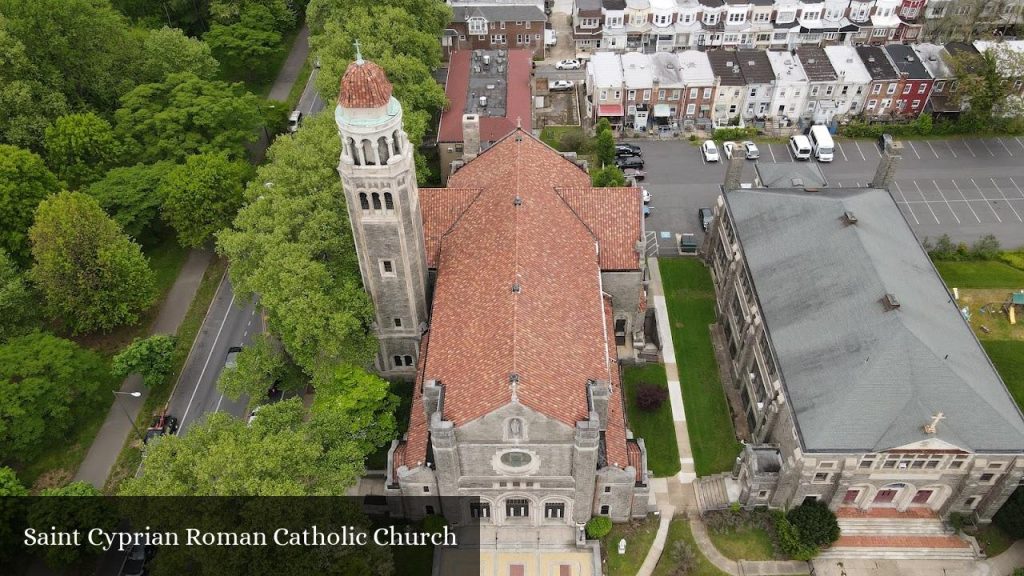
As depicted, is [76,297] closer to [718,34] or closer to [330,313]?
[330,313]

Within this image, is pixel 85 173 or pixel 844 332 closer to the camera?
pixel 844 332

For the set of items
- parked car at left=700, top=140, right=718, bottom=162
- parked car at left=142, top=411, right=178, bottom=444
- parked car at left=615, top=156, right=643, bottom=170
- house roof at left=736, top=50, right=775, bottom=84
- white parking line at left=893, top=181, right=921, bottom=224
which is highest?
house roof at left=736, top=50, right=775, bottom=84

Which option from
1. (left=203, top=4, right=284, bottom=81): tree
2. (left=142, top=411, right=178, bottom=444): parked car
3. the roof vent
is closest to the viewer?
the roof vent

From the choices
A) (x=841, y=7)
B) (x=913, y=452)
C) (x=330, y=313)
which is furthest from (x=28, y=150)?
(x=841, y=7)

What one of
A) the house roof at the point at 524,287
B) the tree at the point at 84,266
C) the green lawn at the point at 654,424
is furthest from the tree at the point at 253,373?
the green lawn at the point at 654,424

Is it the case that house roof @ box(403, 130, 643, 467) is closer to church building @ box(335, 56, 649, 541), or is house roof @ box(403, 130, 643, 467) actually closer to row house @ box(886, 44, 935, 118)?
church building @ box(335, 56, 649, 541)

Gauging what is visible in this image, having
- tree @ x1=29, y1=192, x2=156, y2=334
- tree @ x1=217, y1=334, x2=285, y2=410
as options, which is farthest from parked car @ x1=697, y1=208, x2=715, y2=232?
tree @ x1=29, y1=192, x2=156, y2=334

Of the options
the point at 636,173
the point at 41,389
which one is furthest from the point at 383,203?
the point at 636,173
